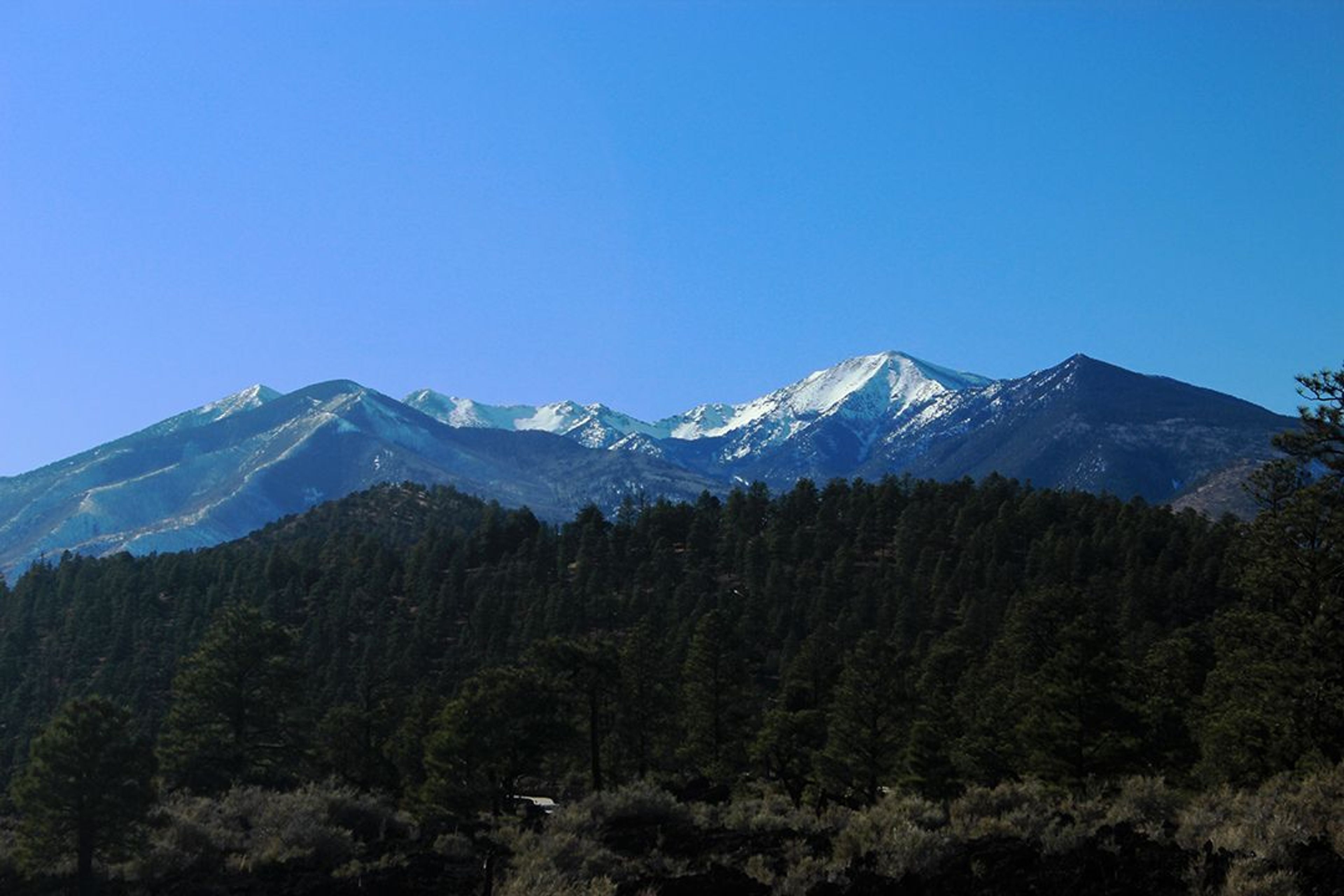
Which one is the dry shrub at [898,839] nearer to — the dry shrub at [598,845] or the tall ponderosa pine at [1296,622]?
the dry shrub at [598,845]

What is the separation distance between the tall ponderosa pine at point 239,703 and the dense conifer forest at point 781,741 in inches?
5.9

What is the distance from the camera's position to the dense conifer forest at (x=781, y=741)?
2484 centimetres

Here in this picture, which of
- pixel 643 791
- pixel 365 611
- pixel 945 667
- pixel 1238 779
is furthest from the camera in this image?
pixel 365 611

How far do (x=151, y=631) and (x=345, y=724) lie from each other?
272ft

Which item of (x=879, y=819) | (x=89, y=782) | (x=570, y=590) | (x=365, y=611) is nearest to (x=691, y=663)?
(x=89, y=782)

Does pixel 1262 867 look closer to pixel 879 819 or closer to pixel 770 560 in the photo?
pixel 879 819

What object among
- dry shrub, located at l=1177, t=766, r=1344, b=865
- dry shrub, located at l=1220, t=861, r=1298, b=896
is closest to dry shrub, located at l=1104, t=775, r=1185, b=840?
dry shrub, located at l=1177, t=766, r=1344, b=865

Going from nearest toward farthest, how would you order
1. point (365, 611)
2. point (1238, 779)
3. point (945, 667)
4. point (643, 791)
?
point (643, 791) → point (1238, 779) → point (945, 667) → point (365, 611)

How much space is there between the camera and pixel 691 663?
63.8 meters

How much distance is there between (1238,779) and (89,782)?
1352 inches

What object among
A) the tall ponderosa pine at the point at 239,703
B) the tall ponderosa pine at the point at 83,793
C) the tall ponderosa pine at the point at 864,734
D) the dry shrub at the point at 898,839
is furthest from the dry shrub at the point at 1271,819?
the tall ponderosa pine at the point at 239,703

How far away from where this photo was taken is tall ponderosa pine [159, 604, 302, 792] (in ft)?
193

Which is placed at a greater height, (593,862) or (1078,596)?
(1078,596)

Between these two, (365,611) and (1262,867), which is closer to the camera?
(1262,867)
